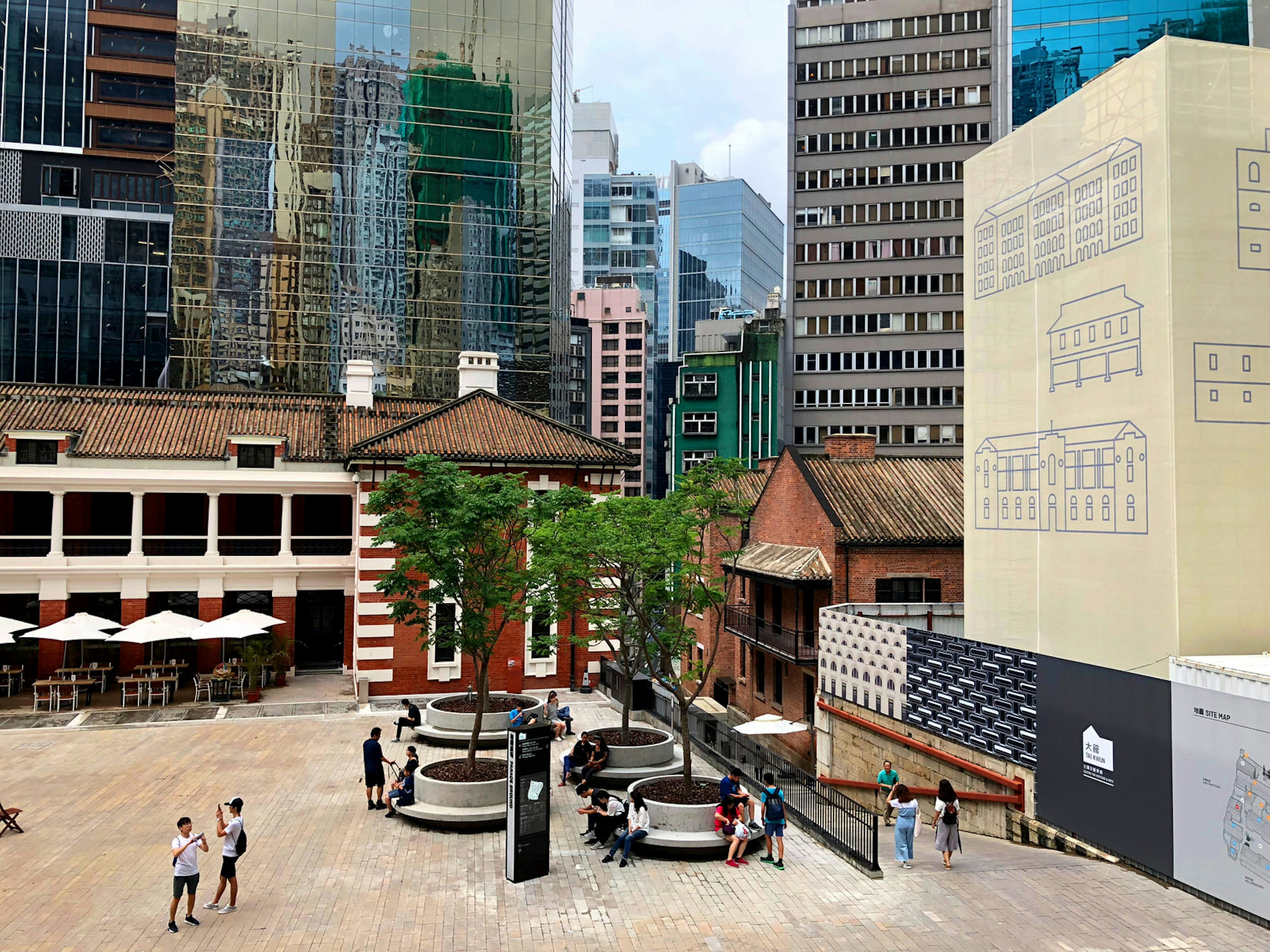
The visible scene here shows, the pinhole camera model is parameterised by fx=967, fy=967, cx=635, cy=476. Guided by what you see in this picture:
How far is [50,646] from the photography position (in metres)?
31.4

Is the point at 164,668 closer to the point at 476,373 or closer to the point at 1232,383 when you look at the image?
the point at 476,373

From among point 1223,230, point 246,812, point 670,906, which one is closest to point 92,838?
point 246,812

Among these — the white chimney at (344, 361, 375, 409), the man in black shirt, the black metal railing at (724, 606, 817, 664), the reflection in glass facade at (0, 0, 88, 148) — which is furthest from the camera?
the reflection in glass facade at (0, 0, 88, 148)

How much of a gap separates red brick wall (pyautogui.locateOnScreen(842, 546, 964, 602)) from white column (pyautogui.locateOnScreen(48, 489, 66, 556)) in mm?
25050

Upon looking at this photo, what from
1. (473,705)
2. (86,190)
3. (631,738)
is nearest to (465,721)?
(473,705)

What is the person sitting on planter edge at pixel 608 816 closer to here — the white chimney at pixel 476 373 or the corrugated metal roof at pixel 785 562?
the corrugated metal roof at pixel 785 562

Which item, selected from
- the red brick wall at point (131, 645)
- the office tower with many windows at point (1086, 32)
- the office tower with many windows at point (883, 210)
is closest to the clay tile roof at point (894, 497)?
the red brick wall at point (131, 645)

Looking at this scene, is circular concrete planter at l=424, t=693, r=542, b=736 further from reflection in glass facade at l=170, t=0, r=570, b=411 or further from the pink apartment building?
the pink apartment building

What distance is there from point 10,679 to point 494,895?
23.2 metres

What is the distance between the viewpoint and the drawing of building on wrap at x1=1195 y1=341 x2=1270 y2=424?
51.7 feet

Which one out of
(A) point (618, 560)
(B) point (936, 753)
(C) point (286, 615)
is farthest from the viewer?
(C) point (286, 615)

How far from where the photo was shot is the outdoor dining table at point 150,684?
2909 centimetres

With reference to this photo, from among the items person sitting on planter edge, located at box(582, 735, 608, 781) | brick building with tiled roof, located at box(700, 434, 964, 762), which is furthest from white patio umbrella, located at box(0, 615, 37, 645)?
brick building with tiled roof, located at box(700, 434, 964, 762)

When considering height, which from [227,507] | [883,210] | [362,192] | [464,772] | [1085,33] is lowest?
[464,772]
